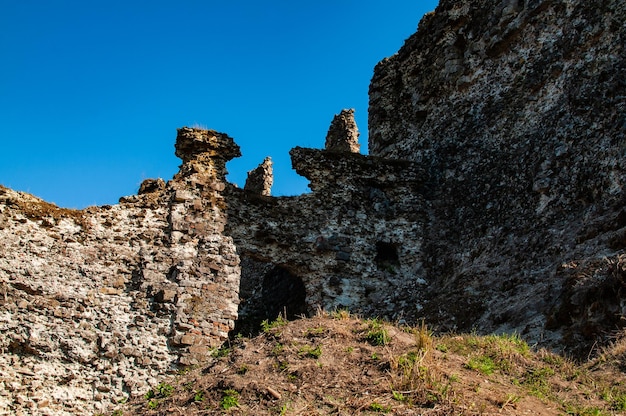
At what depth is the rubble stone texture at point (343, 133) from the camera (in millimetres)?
20078

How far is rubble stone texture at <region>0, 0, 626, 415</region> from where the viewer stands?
31.3 ft

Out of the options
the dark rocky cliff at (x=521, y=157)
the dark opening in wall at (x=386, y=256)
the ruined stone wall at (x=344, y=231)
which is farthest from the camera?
the dark opening in wall at (x=386, y=256)

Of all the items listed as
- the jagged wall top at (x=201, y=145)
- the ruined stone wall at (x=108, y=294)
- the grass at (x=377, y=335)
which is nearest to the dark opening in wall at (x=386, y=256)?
the ruined stone wall at (x=108, y=294)

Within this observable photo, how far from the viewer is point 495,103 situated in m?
13.6

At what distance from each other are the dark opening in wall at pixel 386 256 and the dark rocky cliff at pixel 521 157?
2.34ft

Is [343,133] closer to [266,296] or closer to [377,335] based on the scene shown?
[266,296]

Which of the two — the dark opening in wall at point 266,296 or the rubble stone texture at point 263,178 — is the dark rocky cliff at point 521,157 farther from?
the rubble stone texture at point 263,178

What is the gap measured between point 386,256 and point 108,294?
6.19m

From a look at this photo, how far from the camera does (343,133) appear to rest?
20.3 meters

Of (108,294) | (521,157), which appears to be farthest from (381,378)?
(521,157)

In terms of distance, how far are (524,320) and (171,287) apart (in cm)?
615

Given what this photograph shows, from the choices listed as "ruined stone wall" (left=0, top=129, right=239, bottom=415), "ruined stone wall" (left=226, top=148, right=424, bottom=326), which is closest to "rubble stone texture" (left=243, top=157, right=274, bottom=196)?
"ruined stone wall" (left=226, top=148, right=424, bottom=326)

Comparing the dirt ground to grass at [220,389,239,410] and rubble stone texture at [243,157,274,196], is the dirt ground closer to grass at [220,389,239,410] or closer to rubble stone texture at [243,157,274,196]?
grass at [220,389,239,410]

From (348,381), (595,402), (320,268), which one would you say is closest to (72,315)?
(320,268)
